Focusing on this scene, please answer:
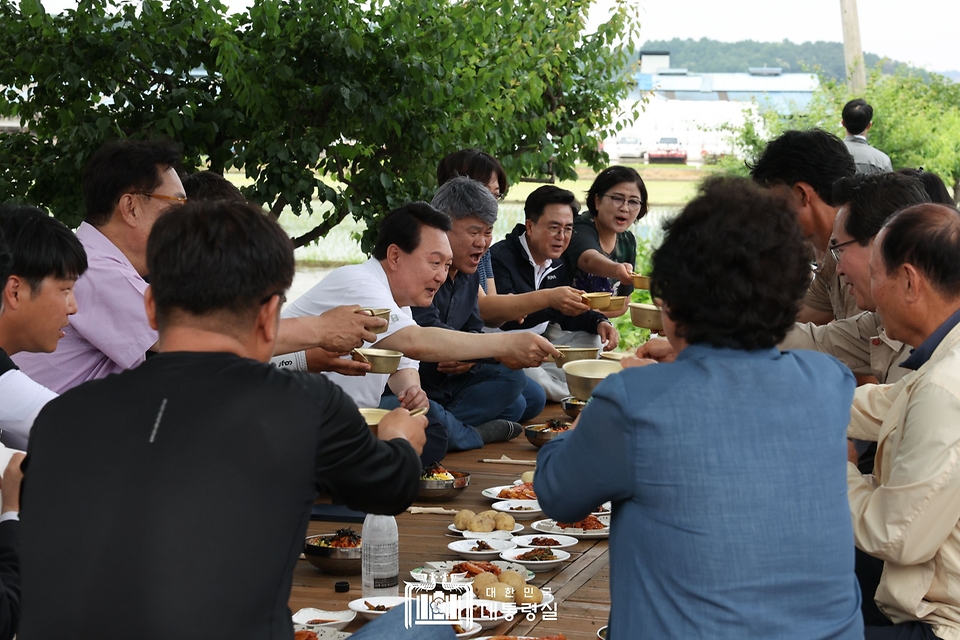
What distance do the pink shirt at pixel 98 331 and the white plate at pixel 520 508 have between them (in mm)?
1309

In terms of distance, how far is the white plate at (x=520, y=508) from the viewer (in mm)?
3508


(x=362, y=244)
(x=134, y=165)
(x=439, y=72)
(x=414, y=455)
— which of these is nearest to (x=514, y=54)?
(x=439, y=72)

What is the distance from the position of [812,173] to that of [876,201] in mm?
826

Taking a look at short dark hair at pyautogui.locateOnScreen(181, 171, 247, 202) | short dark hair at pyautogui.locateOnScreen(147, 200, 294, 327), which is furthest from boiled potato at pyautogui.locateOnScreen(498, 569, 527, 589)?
short dark hair at pyautogui.locateOnScreen(181, 171, 247, 202)

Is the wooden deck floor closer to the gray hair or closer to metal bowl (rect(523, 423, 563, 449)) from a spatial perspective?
metal bowl (rect(523, 423, 563, 449))

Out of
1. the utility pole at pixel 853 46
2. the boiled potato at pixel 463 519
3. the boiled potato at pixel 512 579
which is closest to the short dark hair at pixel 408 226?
the boiled potato at pixel 463 519

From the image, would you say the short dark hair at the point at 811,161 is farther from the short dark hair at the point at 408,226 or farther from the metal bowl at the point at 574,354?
the short dark hair at the point at 408,226

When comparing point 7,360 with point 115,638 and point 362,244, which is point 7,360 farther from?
point 362,244

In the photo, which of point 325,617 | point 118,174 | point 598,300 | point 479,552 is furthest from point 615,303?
point 325,617

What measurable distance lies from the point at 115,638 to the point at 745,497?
99cm

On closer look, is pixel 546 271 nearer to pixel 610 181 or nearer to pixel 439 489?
pixel 610 181

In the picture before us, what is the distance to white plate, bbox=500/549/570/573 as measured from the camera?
9.57ft

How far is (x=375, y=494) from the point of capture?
1.73 meters

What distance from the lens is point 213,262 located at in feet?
5.25
